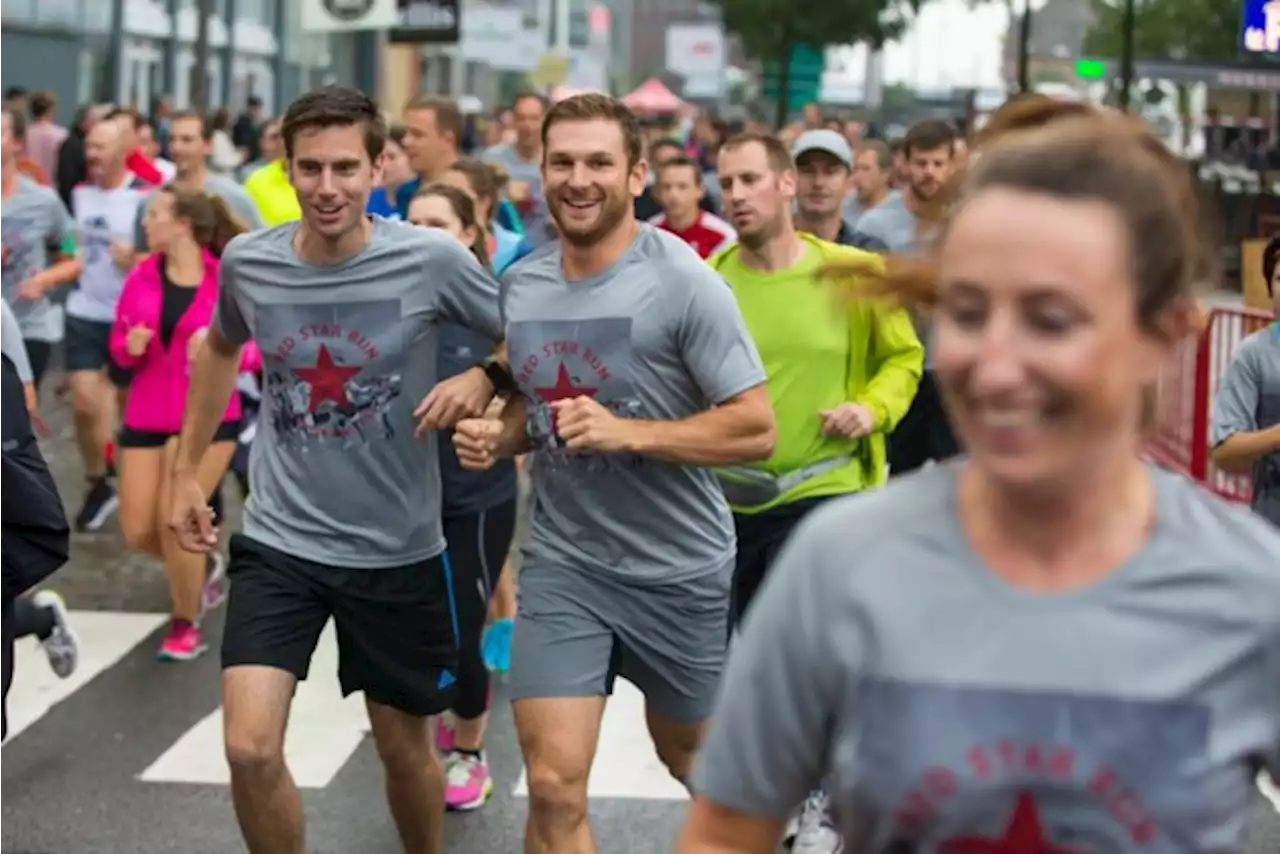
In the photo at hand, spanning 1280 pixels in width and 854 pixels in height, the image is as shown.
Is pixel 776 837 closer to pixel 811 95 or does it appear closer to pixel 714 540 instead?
pixel 714 540

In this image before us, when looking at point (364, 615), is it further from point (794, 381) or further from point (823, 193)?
point (823, 193)

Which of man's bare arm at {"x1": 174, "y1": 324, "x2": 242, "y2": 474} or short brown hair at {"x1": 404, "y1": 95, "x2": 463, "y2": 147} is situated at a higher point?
short brown hair at {"x1": 404, "y1": 95, "x2": 463, "y2": 147}

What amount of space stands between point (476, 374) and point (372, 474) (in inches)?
15.0

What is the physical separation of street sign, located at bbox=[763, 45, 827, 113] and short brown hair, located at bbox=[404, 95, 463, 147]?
4487 centimetres

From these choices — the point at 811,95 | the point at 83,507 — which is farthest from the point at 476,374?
the point at 811,95

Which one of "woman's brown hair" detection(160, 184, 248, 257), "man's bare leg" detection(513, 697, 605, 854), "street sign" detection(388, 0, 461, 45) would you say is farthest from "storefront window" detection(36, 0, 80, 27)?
"man's bare leg" detection(513, 697, 605, 854)

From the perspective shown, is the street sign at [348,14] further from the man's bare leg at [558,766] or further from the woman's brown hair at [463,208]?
the man's bare leg at [558,766]

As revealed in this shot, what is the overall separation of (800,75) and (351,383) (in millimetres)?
54166

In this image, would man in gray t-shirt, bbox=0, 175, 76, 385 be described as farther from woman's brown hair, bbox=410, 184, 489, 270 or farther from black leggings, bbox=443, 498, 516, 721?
black leggings, bbox=443, 498, 516, 721

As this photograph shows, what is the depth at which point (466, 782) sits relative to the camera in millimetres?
7125

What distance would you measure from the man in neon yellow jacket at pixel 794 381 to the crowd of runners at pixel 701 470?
0.01m

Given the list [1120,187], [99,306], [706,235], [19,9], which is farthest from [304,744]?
[19,9]

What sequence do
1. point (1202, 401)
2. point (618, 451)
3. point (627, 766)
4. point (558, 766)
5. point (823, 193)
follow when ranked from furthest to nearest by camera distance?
point (1202, 401), point (823, 193), point (627, 766), point (618, 451), point (558, 766)

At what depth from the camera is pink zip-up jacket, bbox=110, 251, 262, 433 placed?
30.4ft
